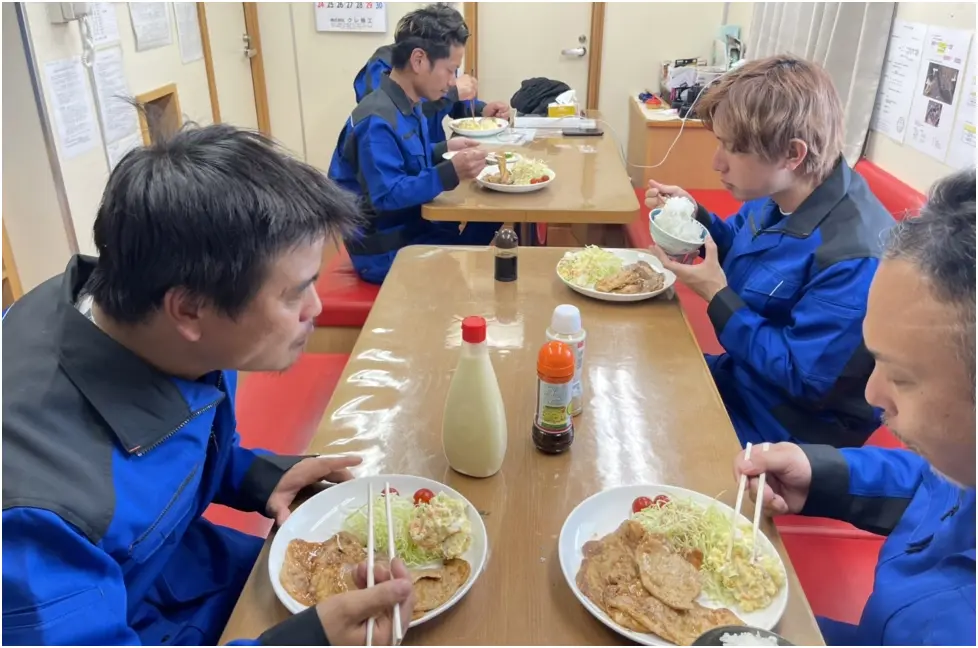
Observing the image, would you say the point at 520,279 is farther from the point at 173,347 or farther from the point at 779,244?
the point at 173,347

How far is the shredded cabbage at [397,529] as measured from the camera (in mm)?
945

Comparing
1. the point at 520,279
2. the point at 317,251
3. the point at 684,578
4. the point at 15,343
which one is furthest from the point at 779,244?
the point at 15,343

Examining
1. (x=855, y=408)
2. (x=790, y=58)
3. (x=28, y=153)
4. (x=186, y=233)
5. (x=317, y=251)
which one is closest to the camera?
(x=186, y=233)

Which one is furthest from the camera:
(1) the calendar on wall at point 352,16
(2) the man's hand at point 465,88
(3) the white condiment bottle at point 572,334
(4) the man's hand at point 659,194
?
(1) the calendar on wall at point 352,16

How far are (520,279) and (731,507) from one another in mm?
883

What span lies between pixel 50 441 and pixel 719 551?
798 millimetres

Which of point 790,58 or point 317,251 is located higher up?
point 790,58

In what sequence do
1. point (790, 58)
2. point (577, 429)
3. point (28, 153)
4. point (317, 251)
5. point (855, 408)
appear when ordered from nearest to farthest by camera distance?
point (317, 251), point (577, 429), point (855, 408), point (790, 58), point (28, 153)

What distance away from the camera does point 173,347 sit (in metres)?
0.90

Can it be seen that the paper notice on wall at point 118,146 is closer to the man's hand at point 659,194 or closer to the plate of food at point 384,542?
the man's hand at point 659,194

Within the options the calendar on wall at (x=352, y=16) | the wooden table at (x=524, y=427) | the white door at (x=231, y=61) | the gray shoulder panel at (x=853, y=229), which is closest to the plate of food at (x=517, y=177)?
the wooden table at (x=524, y=427)

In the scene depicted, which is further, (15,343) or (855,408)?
(855,408)

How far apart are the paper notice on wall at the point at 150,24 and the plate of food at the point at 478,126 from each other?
1381mm

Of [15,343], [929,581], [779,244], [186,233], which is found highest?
[186,233]
